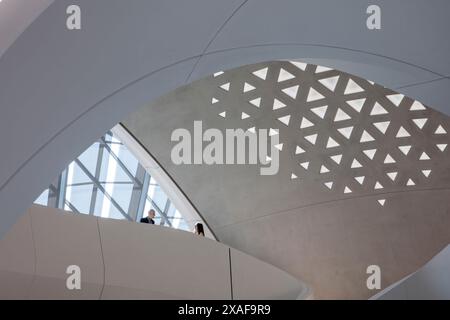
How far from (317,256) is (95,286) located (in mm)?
16329

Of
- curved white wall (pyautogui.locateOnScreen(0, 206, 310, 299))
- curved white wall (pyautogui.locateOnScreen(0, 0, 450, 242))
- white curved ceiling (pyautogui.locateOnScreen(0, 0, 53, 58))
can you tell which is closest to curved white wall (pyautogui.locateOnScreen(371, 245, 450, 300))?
curved white wall (pyautogui.locateOnScreen(0, 0, 450, 242))

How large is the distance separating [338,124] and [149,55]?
18.0 metres

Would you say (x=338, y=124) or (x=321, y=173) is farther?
(x=321, y=173)

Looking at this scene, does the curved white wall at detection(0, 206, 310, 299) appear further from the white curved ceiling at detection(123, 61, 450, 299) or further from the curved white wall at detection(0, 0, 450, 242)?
the white curved ceiling at detection(123, 61, 450, 299)

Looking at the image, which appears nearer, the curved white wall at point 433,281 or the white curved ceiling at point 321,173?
the curved white wall at point 433,281

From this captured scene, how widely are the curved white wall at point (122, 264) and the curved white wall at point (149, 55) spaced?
4.28 metres

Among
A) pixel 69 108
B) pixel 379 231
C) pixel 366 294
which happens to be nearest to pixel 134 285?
pixel 69 108

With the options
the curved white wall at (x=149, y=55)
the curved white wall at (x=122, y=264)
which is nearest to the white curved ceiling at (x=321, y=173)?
the curved white wall at (x=122, y=264)

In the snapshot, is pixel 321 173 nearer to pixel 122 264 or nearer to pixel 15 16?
pixel 122 264

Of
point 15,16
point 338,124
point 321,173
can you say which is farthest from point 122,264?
point 321,173

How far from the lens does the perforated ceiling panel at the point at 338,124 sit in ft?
73.1

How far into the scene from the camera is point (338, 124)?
23.2m

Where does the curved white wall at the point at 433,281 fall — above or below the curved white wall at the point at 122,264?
below

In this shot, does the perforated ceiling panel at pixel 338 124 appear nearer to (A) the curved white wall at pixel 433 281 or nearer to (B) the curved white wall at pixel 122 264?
(B) the curved white wall at pixel 122 264
